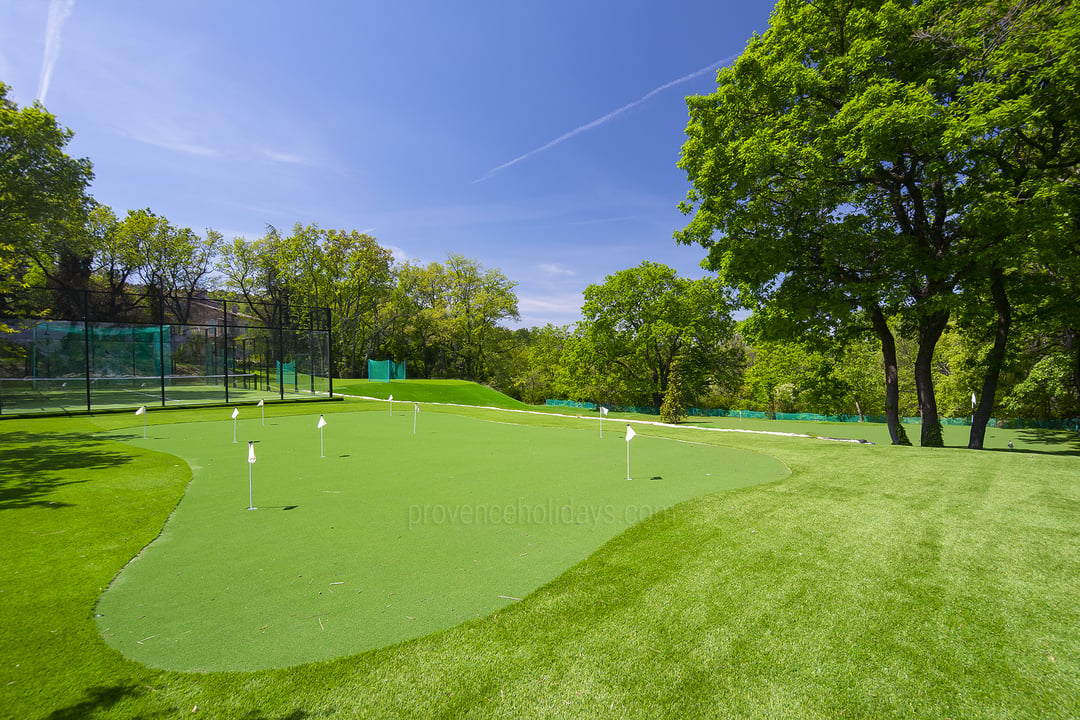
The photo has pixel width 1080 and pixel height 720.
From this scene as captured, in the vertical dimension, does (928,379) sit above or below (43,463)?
above


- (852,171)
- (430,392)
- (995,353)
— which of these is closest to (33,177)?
(430,392)

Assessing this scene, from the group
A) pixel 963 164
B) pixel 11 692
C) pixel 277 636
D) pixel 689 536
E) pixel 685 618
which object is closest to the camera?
pixel 11 692

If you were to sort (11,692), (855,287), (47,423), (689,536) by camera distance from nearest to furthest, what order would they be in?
(11,692) < (689,536) < (855,287) < (47,423)

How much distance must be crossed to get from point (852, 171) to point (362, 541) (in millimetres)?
14450

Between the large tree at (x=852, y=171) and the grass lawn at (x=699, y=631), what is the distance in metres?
8.03

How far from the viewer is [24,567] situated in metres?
4.18

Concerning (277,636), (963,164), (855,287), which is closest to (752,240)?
(855,287)

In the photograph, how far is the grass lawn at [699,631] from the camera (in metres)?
2.54

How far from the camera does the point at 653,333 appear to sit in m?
34.8

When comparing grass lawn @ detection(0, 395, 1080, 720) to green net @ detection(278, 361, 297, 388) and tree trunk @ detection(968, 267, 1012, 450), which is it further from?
green net @ detection(278, 361, 297, 388)

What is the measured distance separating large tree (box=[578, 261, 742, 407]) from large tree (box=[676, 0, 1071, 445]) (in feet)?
68.1

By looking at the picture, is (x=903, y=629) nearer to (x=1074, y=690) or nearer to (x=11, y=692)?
(x=1074, y=690)

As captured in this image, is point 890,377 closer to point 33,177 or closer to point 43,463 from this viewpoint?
point 43,463

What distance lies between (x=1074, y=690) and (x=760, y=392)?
40.8m
